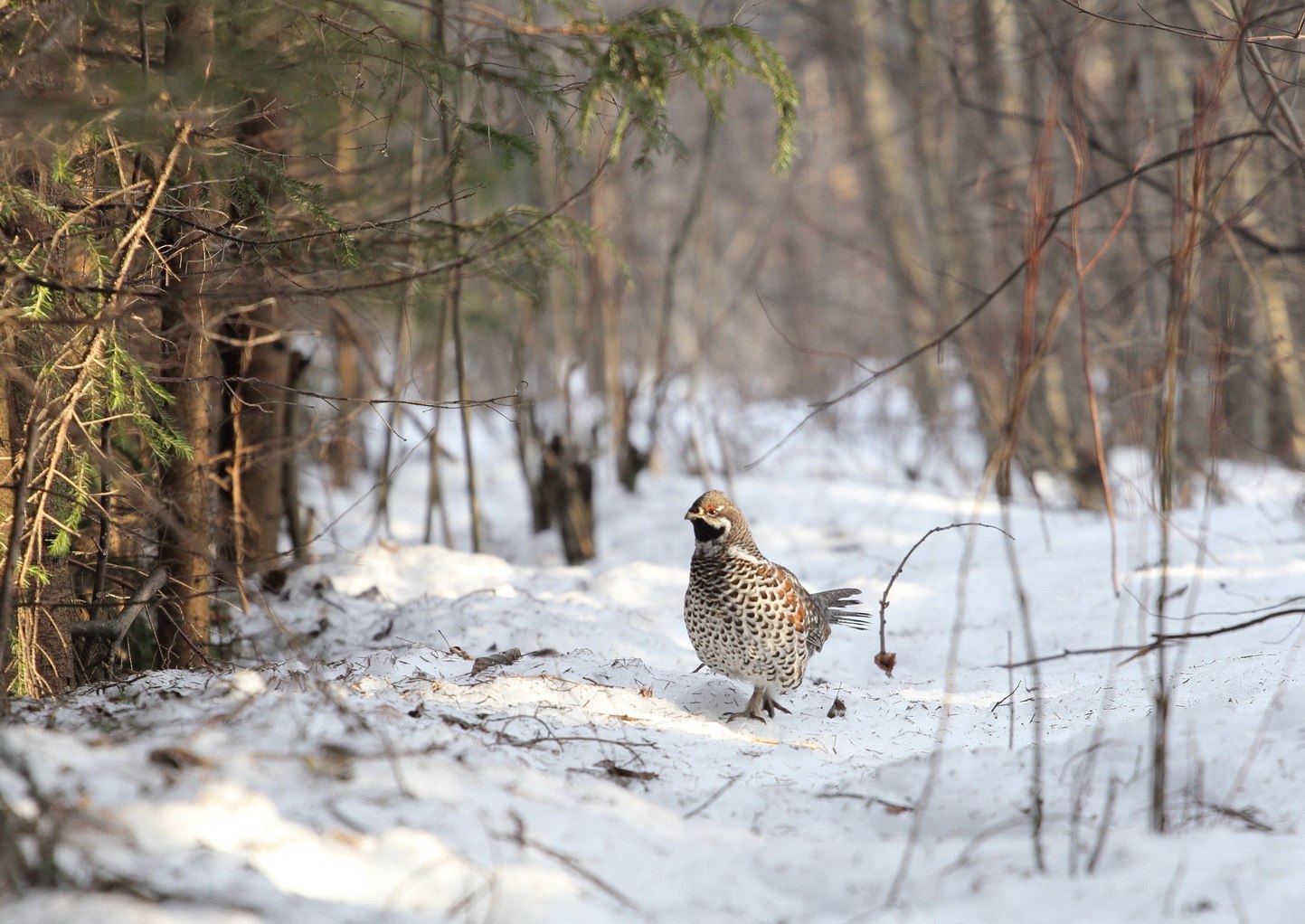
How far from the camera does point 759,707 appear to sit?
4.30 meters

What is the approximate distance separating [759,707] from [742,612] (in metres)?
0.46

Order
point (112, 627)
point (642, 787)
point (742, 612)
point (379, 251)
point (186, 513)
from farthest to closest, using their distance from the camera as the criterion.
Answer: point (379, 251), point (186, 513), point (742, 612), point (112, 627), point (642, 787)

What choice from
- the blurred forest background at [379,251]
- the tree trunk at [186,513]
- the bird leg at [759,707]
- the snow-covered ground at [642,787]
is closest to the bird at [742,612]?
the bird leg at [759,707]

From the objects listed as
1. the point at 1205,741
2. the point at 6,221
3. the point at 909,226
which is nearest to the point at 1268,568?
the point at 1205,741

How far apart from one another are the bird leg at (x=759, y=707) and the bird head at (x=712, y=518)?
633 millimetres

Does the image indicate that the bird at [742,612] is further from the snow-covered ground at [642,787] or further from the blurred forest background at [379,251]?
the blurred forest background at [379,251]

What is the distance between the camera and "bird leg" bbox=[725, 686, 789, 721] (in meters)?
4.21

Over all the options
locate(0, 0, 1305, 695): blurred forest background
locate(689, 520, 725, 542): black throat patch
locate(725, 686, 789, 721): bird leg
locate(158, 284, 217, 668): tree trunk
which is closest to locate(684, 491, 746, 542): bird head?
locate(689, 520, 725, 542): black throat patch

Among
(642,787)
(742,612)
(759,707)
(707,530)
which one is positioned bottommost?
(759,707)

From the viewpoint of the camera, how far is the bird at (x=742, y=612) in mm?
4121

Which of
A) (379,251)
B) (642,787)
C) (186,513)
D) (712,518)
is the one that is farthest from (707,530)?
(186,513)

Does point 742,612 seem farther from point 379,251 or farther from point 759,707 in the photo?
point 379,251

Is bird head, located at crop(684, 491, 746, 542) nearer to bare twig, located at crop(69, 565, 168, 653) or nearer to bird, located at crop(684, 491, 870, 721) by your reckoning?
bird, located at crop(684, 491, 870, 721)

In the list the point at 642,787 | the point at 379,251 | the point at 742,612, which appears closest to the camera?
the point at 642,787
